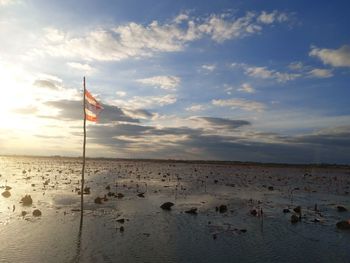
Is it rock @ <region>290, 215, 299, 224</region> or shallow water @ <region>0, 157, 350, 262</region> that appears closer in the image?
shallow water @ <region>0, 157, 350, 262</region>

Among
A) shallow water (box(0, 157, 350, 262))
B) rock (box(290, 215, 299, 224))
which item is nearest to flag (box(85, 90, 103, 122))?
shallow water (box(0, 157, 350, 262))

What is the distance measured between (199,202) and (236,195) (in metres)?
8.63

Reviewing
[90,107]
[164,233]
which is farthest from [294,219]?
[90,107]

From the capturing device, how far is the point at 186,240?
2320cm

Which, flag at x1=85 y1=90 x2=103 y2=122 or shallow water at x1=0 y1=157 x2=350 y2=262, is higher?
flag at x1=85 y1=90 x2=103 y2=122

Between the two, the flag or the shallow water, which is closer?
the shallow water

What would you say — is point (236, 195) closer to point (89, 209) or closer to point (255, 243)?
point (89, 209)

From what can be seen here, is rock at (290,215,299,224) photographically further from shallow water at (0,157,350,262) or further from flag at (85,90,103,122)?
flag at (85,90,103,122)

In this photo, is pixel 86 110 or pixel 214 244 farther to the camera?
pixel 86 110

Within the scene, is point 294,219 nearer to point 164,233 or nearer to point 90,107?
point 164,233

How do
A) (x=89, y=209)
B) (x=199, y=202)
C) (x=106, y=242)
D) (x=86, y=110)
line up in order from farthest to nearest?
1. (x=199, y=202)
2. (x=89, y=209)
3. (x=86, y=110)
4. (x=106, y=242)

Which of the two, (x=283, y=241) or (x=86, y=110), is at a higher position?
(x=86, y=110)

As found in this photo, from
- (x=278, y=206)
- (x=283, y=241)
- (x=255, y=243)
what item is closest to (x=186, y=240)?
(x=255, y=243)

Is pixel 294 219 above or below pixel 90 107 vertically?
below
